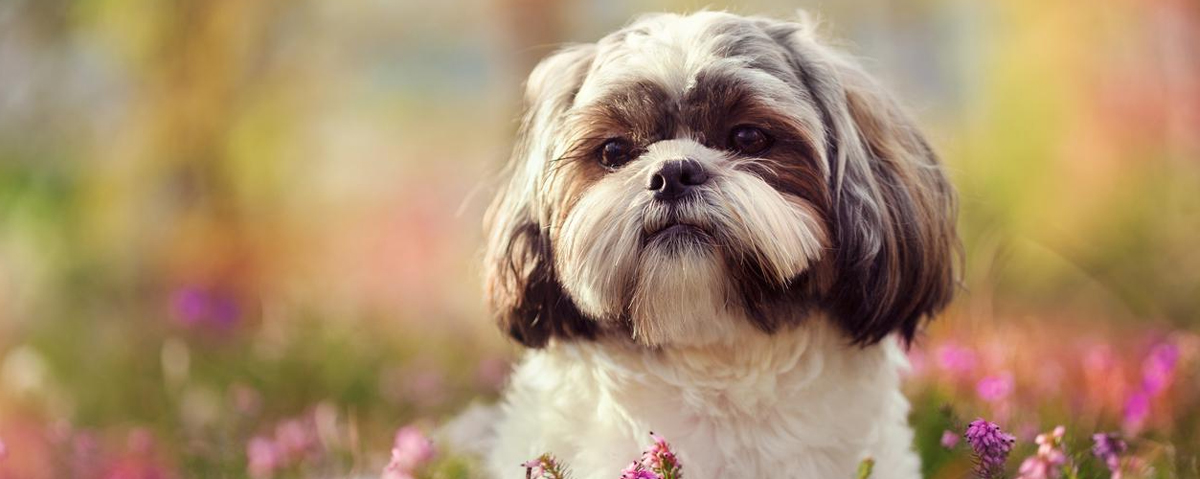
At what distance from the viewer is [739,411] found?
115 inches

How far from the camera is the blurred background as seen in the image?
3.88 m

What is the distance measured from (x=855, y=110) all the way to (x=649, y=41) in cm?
58

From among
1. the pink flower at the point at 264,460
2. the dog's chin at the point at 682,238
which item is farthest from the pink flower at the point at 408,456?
the dog's chin at the point at 682,238

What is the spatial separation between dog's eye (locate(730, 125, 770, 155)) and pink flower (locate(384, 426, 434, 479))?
3.44 ft

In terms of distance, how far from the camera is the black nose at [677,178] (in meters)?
2.53

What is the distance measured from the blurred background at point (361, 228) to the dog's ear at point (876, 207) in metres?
0.38

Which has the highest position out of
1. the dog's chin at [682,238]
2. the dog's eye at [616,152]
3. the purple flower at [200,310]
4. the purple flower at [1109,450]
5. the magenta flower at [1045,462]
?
the purple flower at [200,310]

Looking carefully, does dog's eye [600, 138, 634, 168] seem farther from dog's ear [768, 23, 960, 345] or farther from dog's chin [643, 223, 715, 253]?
dog's ear [768, 23, 960, 345]

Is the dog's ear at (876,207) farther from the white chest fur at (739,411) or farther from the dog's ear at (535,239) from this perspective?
the dog's ear at (535,239)

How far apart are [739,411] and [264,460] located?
4.61 ft

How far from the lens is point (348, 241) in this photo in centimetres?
802

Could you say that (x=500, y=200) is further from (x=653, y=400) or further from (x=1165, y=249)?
(x=1165, y=249)

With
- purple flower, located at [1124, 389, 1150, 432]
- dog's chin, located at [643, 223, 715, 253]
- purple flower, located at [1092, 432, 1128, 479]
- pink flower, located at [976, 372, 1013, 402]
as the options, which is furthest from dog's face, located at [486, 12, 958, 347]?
purple flower, located at [1124, 389, 1150, 432]

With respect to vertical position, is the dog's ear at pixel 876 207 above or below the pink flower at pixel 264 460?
below
